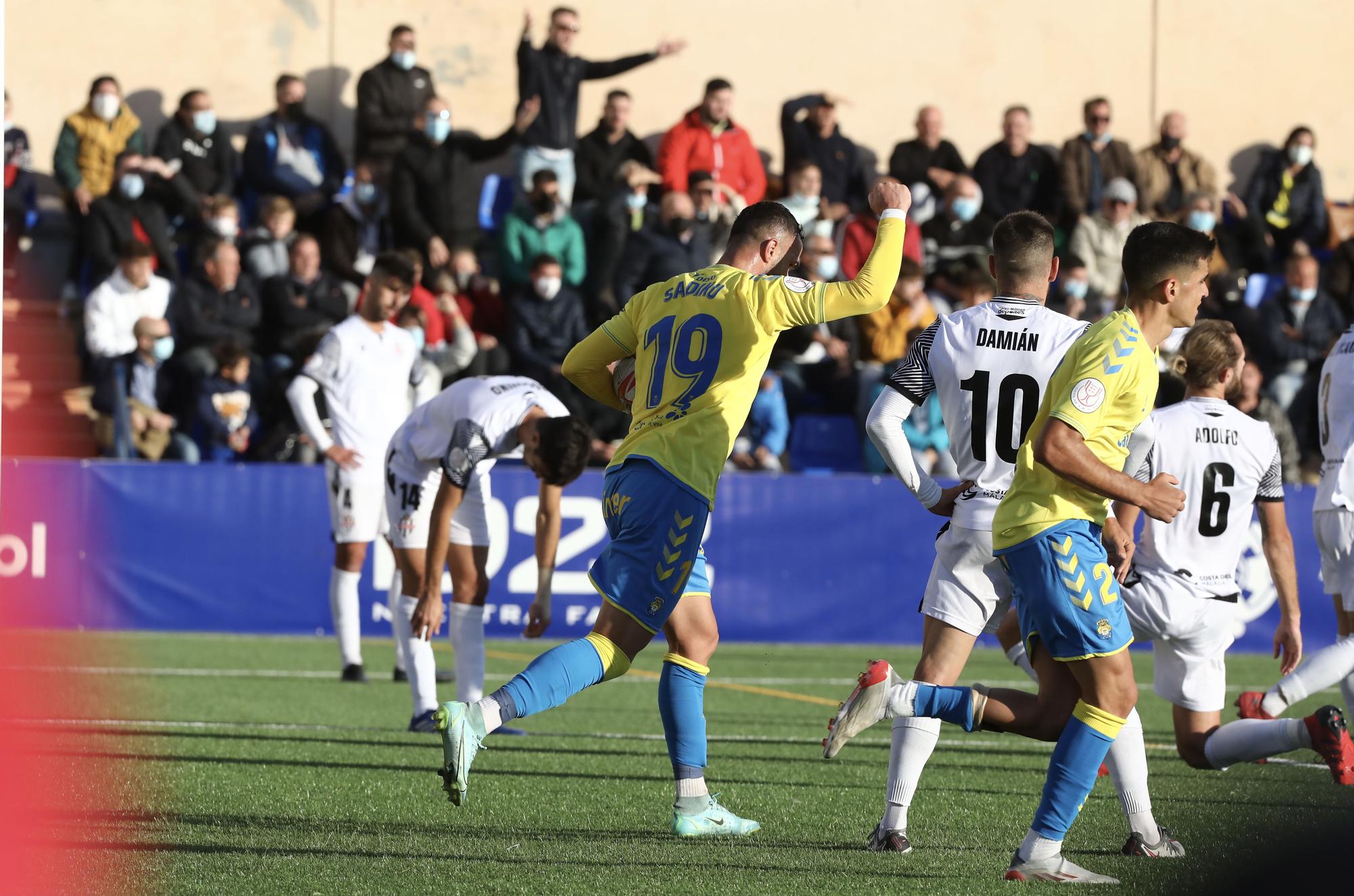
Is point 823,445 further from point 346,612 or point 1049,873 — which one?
point 1049,873

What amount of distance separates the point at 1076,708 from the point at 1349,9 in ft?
69.1

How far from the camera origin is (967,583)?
5.76 meters

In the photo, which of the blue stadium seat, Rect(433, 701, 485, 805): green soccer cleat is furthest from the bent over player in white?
the blue stadium seat

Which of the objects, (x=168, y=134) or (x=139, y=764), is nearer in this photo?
(x=139, y=764)

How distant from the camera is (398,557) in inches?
368

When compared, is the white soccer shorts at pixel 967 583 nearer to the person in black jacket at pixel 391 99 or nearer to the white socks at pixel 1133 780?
the white socks at pixel 1133 780

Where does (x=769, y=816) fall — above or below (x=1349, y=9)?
below

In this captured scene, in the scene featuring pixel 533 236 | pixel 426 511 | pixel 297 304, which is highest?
pixel 533 236

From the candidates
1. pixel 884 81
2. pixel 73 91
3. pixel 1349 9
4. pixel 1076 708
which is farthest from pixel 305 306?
pixel 1349 9

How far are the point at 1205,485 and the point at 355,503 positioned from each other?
608 centimetres

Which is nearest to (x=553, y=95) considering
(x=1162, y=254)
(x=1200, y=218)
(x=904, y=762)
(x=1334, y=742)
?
(x=1200, y=218)

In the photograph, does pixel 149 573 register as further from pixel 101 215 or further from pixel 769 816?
pixel 769 816

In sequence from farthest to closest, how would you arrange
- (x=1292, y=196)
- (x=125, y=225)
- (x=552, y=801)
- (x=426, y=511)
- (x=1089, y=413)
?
(x=1292, y=196), (x=125, y=225), (x=426, y=511), (x=552, y=801), (x=1089, y=413)

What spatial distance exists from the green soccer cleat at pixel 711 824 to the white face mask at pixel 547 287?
11.1m
